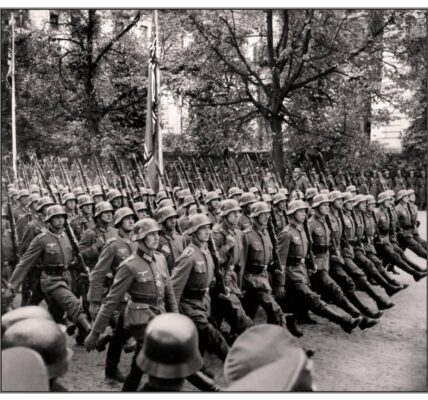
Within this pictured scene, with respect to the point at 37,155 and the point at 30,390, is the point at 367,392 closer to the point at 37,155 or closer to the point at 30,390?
the point at 30,390

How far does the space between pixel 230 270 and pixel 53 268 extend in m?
2.11

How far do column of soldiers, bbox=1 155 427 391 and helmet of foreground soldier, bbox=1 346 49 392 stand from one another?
1.43 metres

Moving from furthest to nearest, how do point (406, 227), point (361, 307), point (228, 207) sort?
point (406, 227), point (361, 307), point (228, 207)

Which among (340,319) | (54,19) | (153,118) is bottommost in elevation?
(340,319)

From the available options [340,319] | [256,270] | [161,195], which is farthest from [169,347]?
[161,195]

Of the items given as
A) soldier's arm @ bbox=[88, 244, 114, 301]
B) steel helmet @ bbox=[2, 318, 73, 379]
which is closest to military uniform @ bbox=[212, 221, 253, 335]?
soldier's arm @ bbox=[88, 244, 114, 301]

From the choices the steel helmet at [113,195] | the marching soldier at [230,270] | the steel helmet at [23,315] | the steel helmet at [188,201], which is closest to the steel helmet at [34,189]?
the steel helmet at [113,195]

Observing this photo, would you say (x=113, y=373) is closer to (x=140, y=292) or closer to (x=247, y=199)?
(x=140, y=292)

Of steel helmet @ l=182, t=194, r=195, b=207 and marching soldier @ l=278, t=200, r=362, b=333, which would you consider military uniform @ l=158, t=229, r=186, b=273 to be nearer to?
marching soldier @ l=278, t=200, r=362, b=333

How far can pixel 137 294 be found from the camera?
592 centimetres

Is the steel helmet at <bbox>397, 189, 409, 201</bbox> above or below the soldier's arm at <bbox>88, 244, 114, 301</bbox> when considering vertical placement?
above

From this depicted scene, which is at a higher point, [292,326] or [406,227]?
[406,227]

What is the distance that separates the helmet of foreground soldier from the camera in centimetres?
273

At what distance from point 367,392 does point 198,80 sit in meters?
7.06
